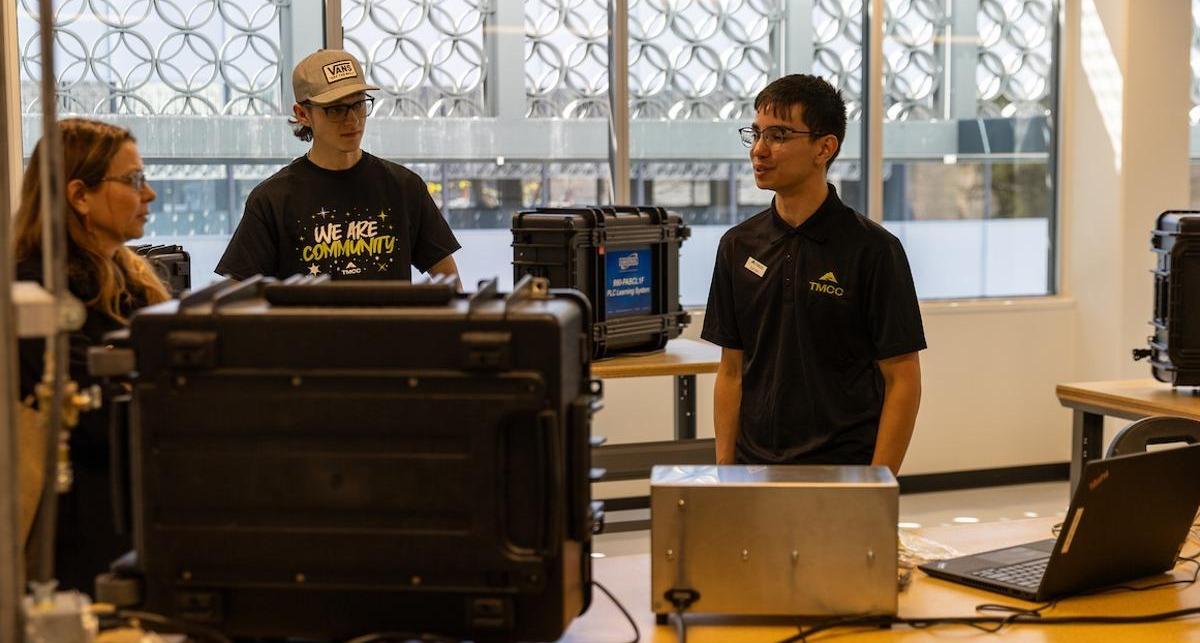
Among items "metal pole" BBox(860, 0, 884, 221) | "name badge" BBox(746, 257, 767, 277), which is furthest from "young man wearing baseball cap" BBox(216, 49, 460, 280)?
"metal pole" BBox(860, 0, 884, 221)

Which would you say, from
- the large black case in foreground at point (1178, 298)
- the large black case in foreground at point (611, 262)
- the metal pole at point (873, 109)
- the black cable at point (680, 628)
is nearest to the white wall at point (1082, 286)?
the metal pole at point (873, 109)

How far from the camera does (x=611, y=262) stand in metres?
4.08

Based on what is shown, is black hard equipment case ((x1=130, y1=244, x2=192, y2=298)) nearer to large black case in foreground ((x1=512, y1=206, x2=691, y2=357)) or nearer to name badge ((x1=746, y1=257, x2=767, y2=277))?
large black case in foreground ((x1=512, y1=206, x2=691, y2=357))

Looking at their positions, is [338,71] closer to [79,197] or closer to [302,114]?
[302,114]

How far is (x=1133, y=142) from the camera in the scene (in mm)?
5367

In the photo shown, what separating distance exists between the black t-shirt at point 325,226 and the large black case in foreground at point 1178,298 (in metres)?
1.96

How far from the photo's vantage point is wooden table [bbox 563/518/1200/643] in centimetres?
163

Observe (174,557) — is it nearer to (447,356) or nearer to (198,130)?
(447,356)

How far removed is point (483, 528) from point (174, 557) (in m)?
0.33

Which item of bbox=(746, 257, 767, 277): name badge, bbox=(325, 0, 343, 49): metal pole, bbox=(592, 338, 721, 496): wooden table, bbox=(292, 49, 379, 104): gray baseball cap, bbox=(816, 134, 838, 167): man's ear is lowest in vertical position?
bbox=(592, 338, 721, 496): wooden table

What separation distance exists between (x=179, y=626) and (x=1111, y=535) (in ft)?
3.96

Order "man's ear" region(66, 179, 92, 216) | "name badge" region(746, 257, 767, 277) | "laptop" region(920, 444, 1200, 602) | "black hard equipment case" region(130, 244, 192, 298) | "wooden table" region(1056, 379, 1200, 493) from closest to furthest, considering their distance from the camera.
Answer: "laptop" region(920, 444, 1200, 602) < "man's ear" region(66, 179, 92, 216) < "name badge" region(746, 257, 767, 277) < "wooden table" region(1056, 379, 1200, 493) < "black hard equipment case" region(130, 244, 192, 298)

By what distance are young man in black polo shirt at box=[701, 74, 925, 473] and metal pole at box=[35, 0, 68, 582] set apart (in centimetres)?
156

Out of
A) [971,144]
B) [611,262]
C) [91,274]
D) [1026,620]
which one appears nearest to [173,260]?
[611,262]
